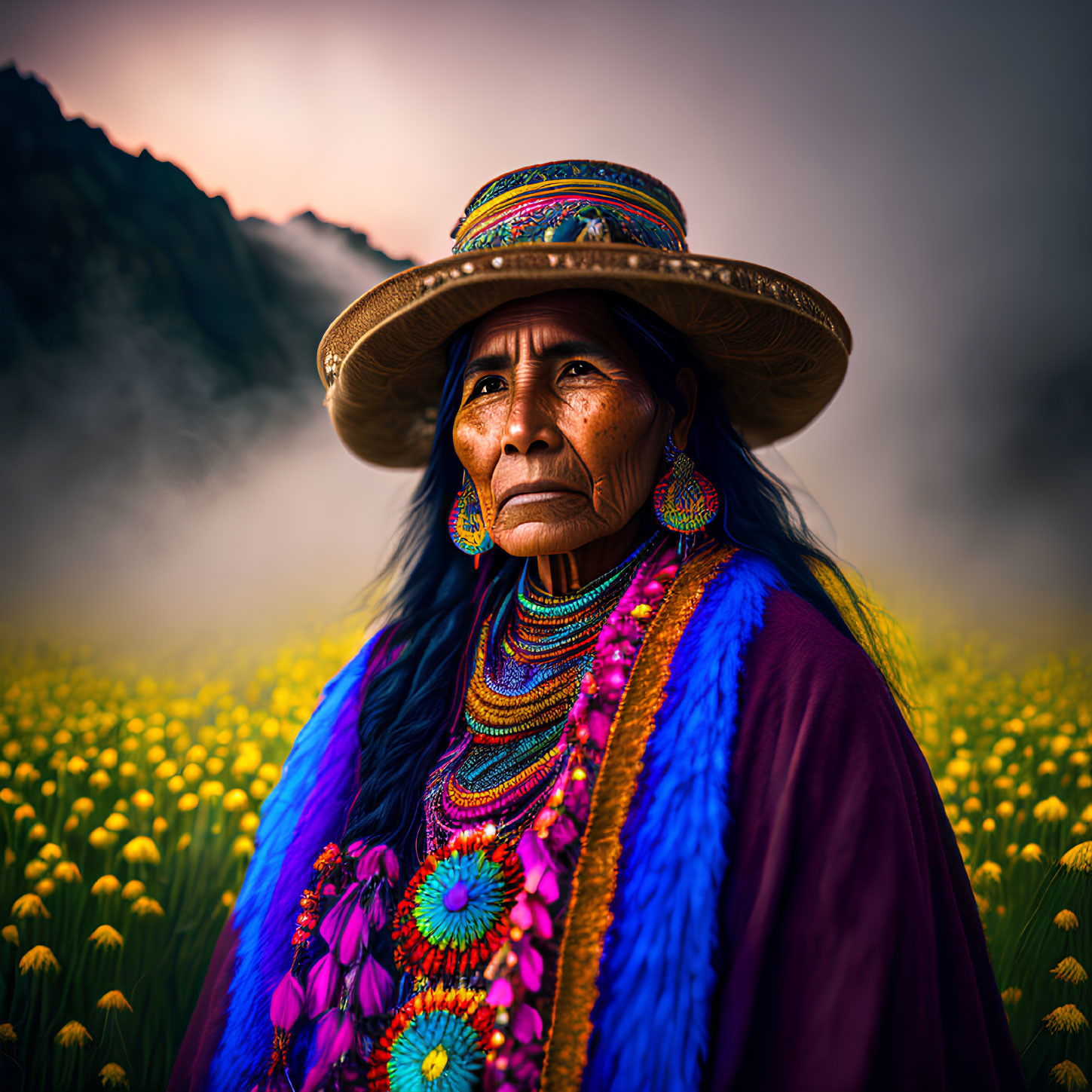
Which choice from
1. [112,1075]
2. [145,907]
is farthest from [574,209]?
[112,1075]

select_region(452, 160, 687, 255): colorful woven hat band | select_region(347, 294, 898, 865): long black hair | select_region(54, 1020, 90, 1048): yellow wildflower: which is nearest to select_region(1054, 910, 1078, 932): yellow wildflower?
select_region(347, 294, 898, 865): long black hair

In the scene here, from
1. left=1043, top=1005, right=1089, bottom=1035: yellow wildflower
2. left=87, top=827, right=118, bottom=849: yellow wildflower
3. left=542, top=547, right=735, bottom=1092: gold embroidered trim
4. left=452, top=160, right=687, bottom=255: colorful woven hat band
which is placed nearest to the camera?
left=542, top=547, right=735, bottom=1092: gold embroidered trim

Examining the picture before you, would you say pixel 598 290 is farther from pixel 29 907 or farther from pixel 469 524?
pixel 29 907

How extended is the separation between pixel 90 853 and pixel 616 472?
181cm

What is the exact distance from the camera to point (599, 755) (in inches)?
46.7

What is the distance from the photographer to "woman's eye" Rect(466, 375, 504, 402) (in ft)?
4.77

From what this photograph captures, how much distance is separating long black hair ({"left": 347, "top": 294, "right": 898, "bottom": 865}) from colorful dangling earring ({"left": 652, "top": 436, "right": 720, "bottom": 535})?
78mm

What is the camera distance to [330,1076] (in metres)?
1.23

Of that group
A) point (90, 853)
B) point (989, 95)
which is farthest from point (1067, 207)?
point (90, 853)

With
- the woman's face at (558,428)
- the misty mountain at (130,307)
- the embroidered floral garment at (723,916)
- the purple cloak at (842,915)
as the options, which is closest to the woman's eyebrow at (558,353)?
the woman's face at (558,428)

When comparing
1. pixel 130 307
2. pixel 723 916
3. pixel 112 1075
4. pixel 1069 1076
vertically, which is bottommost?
pixel 112 1075

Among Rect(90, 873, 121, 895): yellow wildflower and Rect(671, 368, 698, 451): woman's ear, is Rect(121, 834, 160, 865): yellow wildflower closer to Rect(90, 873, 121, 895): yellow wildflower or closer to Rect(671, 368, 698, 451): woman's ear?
Rect(90, 873, 121, 895): yellow wildflower

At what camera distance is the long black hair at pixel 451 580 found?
1.46 metres

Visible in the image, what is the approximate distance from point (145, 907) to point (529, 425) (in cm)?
164
